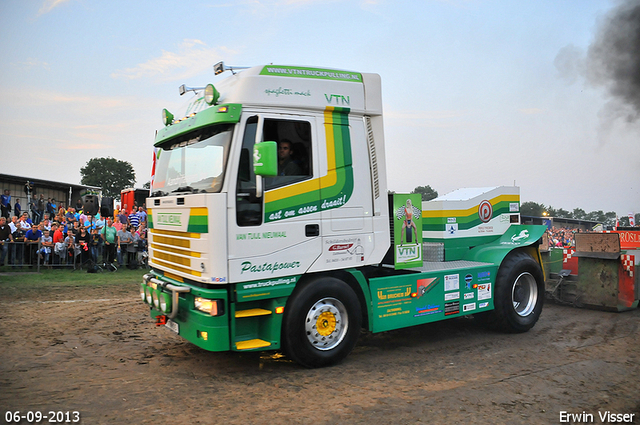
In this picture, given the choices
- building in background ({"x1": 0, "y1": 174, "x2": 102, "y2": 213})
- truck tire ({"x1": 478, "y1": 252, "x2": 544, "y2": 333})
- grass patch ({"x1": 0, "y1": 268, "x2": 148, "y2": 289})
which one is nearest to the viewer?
truck tire ({"x1": 478, "y1": 252, "x2": 544, "y2": 333})

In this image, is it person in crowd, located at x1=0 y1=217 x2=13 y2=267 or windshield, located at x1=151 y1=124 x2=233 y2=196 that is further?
person in crowd, located at x1=0 y1=217 x2=13 y2=267

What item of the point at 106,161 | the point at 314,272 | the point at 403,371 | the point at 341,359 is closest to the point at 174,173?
the point at 314,272

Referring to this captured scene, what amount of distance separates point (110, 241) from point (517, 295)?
1234 cm

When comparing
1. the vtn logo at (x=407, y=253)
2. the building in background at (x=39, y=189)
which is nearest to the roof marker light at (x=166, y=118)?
the vtn logo at (x=407, y=253)

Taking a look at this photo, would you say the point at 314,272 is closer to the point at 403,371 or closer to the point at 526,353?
the point at 403,371

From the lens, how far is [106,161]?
224ft

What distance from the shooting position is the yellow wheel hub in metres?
5.55

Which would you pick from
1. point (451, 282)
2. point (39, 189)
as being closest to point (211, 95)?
point (451, 282)

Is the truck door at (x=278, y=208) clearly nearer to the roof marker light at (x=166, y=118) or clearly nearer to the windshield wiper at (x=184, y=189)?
the windshield wiper at (x=184, y=189)

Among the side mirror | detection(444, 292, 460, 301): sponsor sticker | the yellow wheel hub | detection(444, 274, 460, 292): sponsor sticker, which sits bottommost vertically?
the yellow wheel hub

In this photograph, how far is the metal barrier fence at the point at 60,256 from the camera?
14375 millimetres

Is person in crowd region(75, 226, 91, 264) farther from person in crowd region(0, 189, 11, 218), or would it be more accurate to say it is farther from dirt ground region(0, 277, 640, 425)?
dirt ground region(0, 277, 640, 425)

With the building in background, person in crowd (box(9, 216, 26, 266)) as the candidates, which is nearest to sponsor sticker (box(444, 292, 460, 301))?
person in crowd (box(9, 216, 26, 266))

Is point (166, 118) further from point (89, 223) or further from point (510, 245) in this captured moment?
point (89, 223)
